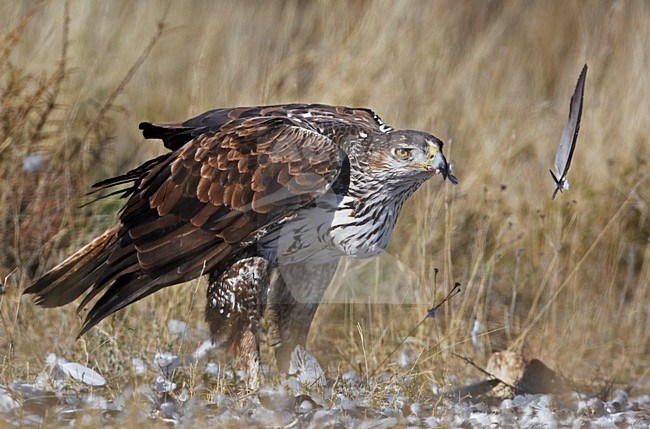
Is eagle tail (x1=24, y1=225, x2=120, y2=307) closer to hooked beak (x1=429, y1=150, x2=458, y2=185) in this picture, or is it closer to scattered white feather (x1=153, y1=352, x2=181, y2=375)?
scattered white feather (x1=153, y1=352, x2=181, y2=375)

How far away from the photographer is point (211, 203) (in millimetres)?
4738

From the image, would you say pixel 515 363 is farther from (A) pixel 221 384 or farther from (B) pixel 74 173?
(B) pixel 74 173

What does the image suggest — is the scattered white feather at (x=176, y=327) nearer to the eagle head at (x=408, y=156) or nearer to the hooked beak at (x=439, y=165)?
the eagle head at (x=408, y=156)

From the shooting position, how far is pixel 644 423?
4.47 metres

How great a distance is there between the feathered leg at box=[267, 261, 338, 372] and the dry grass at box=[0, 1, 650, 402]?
263 mm

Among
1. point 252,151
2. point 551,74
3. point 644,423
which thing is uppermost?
point 551,74

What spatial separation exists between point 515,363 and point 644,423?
80 centimetres

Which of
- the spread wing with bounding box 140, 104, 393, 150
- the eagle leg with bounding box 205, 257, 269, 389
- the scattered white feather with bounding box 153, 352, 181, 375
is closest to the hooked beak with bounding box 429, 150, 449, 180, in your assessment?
the spread wing with bounding box 140, 104, 393, 150

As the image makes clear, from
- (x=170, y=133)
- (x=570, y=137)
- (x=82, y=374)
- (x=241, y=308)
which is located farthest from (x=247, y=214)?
(x=570, y=137)

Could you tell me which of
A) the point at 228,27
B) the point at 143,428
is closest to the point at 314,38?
the point at 228,27

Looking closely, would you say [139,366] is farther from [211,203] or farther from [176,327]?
[211,203]

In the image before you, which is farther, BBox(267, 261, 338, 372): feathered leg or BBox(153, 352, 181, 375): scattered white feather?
BBox(267, 261, 338, 372): feathered leg

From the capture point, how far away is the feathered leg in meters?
5.02

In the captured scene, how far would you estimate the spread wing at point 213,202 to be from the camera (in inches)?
181
